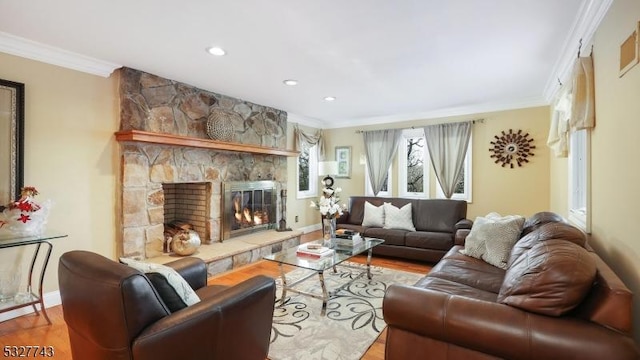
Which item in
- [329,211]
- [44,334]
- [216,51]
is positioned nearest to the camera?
[44,334]

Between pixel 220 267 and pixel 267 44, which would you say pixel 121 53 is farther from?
pixel 220 267

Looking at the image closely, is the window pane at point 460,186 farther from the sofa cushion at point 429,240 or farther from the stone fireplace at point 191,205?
the stone fireplace at point 191,205

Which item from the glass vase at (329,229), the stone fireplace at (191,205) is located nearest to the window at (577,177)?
the glass vase at (329,229)

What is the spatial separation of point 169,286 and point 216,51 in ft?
7.24

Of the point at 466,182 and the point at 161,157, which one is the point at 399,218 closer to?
the point at 466,182

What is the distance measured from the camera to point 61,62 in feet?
9.50

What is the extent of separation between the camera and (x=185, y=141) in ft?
11.9

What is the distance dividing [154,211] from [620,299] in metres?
3.90

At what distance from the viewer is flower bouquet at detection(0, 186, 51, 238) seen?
2.48m

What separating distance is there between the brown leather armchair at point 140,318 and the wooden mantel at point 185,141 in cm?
198

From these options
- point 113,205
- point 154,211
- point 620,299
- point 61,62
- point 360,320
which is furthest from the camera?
point 154,211

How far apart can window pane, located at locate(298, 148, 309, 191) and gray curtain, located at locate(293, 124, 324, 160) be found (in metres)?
0.17

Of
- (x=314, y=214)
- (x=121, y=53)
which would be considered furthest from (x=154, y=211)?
(x=314, y=214)

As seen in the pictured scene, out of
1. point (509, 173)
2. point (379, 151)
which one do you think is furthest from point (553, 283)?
point (379, 151)
